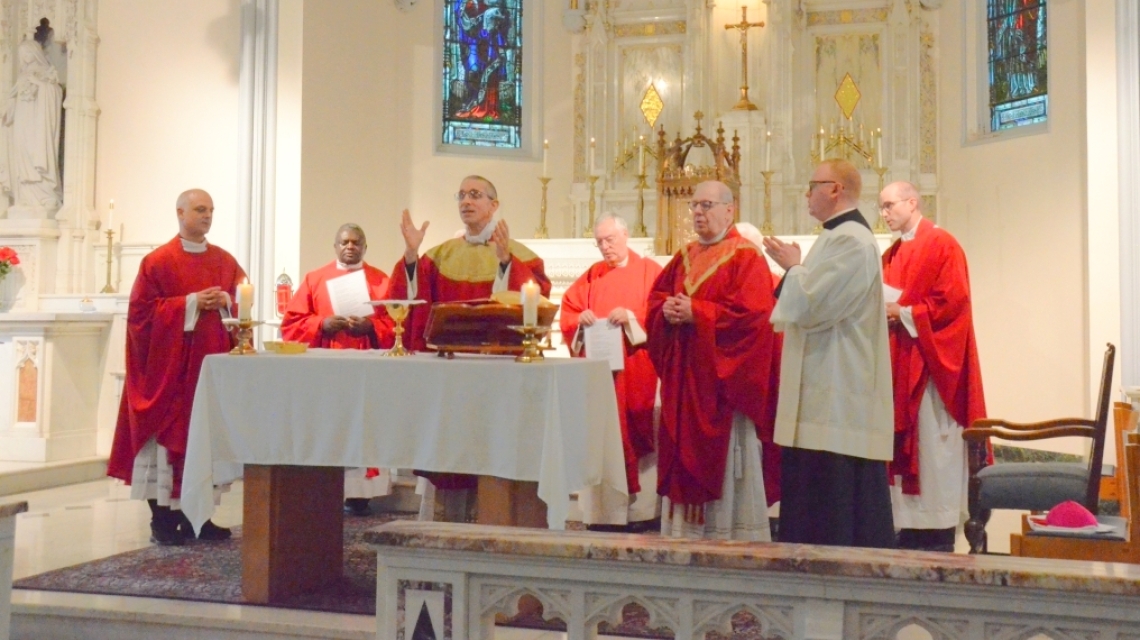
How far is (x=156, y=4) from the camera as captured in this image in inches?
375

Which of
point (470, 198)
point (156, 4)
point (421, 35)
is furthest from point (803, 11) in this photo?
point (470, 198)

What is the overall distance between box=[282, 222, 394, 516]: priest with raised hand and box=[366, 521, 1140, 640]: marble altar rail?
3601 millimetres

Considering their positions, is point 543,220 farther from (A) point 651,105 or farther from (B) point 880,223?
(B) point 880,223

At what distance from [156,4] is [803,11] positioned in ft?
19.5

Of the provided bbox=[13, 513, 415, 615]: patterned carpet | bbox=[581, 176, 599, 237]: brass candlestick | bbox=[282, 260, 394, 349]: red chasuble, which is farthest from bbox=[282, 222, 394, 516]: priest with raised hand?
bbox=[581, 176, 599, 237]: brass candlestick

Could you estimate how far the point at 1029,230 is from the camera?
31.5 feet

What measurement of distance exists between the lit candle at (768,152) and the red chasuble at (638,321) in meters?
4.74

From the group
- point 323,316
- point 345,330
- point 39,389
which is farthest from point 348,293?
point 39,389

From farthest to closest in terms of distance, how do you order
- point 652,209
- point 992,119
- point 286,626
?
point 652,209
point 992,119
point 286,626

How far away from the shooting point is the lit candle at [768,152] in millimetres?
10602

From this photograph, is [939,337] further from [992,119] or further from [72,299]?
[72,299]

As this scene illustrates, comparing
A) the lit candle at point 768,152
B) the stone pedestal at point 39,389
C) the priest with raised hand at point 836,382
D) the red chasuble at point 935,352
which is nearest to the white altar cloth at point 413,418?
the priest with raised hand at point 836,382

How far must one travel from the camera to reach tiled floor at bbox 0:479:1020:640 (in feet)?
13.9

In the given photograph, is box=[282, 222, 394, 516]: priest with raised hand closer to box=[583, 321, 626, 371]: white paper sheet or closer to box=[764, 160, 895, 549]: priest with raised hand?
box=[583, 321, 626, 371]: white paper sheet
